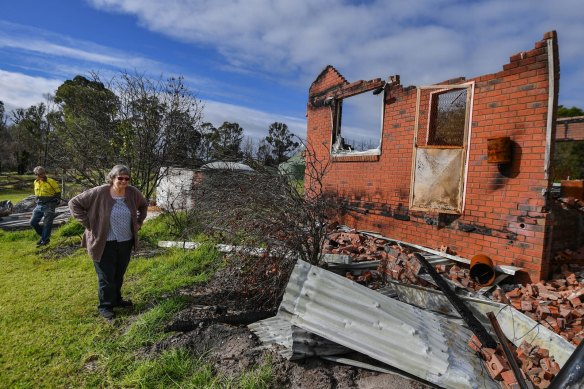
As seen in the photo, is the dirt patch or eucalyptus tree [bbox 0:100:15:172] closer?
the dirt patch

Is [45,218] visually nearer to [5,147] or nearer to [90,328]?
[90,328]

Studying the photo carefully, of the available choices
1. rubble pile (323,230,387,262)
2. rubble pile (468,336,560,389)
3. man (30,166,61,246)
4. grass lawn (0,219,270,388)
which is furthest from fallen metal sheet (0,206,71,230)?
rubble pile (468,336,560,389)

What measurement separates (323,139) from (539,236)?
5.03 meters

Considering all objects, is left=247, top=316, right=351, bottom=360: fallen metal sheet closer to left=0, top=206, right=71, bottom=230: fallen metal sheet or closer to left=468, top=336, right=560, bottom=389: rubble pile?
left=468, top=336, right=560, bottom=389: rubble pile

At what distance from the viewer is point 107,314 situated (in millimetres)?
3887

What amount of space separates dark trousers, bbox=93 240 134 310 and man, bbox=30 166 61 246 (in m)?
4.75

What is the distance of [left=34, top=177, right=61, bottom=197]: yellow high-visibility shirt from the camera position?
7.61m

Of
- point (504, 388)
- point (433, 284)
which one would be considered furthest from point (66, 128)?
point (504, 388)

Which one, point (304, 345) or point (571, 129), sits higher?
point (571, 129)

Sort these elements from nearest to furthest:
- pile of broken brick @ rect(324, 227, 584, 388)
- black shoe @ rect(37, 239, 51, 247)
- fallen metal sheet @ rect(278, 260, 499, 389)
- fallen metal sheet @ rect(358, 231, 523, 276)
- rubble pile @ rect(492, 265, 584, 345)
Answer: fallen metal sheet @ rect(278, 260, 499, 389) → pile of broken brick @ rect(324, 227, 584, 388) → rubble pile @ rect(492, 265, 584, 345) → fallen metal sheet @ rect(358, 231, 523, 276) → black shoe @ rect(37, 239, 51, 247)

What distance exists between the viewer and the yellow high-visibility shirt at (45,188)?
761 centimetres

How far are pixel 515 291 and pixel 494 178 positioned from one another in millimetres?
1495

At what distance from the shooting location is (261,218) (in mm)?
3914

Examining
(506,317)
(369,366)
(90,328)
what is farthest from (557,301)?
(90,328)
